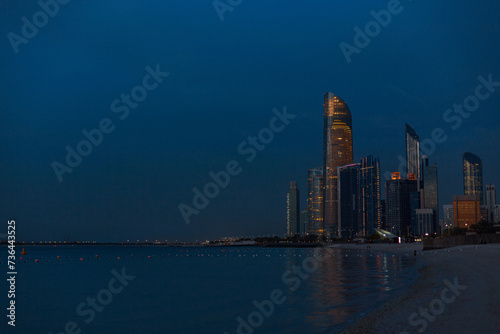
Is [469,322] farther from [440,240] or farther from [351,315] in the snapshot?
[440,240]

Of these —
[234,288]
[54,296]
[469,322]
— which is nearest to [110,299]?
[54,296]

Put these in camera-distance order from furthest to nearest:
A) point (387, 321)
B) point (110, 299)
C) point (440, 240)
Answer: point (440, 240) < point (110, 299) < point (387, 321)

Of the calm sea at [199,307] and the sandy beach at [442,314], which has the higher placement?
the sandy beach at [442,314]

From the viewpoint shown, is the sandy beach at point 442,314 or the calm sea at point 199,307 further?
the calm sea at point 199,307

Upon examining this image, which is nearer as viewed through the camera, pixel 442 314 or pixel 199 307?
pixel 442 314

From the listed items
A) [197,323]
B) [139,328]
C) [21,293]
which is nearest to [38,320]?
[139,328]

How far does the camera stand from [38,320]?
25078 mm

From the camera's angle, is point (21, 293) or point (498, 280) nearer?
point (498, 280)

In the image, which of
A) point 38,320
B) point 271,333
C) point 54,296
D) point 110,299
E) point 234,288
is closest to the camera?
point 271,333

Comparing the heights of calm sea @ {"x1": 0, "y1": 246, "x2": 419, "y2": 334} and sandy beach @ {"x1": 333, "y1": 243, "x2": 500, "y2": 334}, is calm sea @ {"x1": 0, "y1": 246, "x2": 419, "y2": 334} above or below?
below

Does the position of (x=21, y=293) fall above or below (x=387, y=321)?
below

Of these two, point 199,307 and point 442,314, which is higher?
point 442,314

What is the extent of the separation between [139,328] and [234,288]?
58.4 feet

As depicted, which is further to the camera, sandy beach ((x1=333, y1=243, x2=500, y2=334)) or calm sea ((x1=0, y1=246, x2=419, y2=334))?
calm sea ((x1=0, y1=246, x2=419, y2=334))
